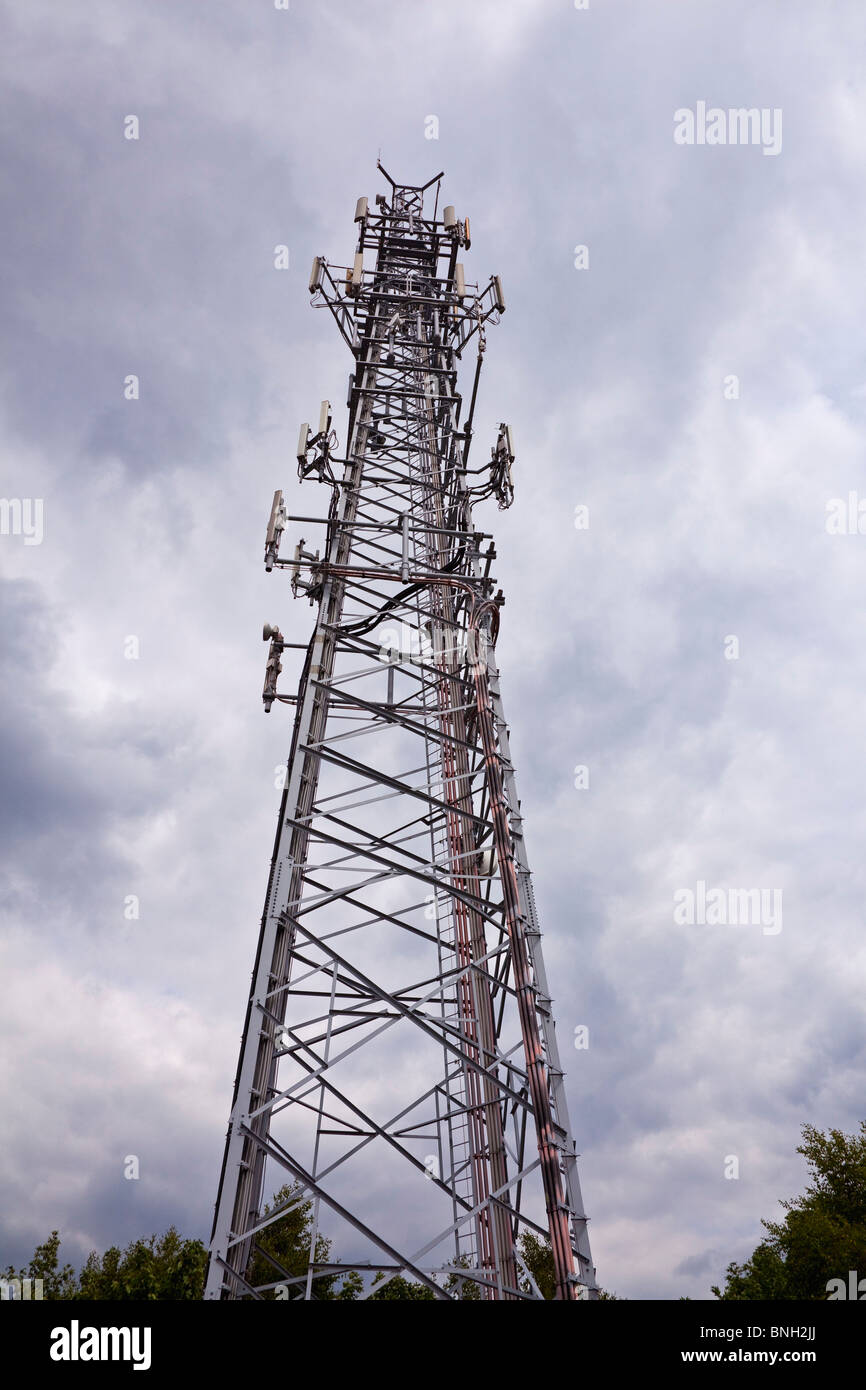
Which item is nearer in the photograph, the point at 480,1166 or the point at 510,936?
the point at 510,936

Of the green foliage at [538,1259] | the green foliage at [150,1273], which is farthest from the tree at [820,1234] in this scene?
the green foliage at [150,1273]

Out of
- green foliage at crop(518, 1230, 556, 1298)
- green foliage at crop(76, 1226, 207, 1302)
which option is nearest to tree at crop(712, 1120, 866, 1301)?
green foliage at crop(518, 1230, 556, 1298)

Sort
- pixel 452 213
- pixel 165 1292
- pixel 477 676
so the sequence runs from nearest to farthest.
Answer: pixel 477 676
pixel 452 213
pixel 165 1292

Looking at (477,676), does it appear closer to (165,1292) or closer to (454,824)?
(454,824)

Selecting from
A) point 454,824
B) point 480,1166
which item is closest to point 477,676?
point 454,824

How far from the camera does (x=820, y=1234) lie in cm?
2956

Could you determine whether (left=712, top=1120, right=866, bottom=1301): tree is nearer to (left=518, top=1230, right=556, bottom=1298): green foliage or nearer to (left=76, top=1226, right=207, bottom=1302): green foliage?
(left=518, top=1230, right=556, bottom=1298): green foliage

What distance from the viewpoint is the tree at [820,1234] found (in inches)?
1128

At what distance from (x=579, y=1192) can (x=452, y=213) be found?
23397mm

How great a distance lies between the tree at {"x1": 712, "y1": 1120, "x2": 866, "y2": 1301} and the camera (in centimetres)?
2864

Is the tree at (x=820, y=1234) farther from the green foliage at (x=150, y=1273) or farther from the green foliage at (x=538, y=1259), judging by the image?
the green foliage at (x=150, y=1273)
